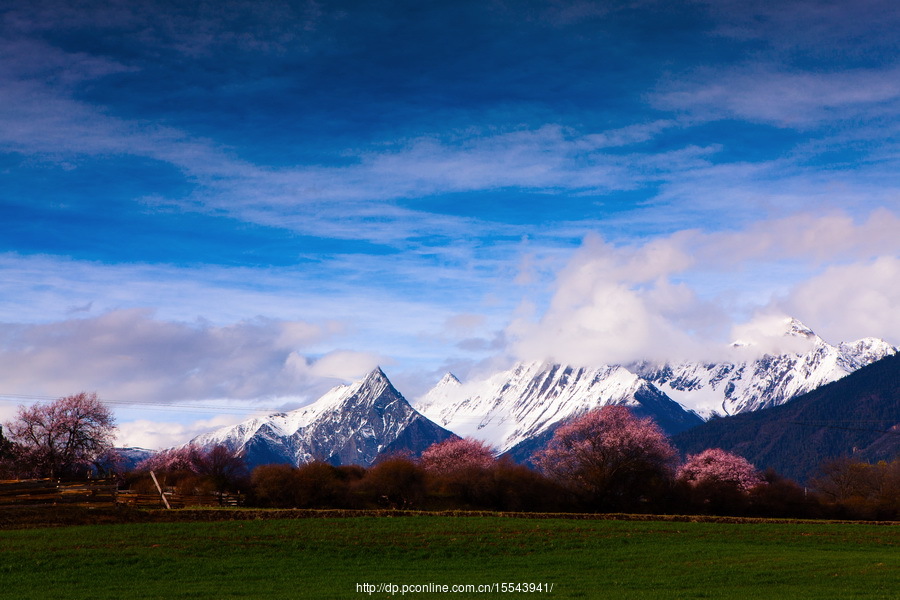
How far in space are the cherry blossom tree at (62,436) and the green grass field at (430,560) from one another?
42008mm

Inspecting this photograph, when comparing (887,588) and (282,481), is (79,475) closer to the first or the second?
(282,481)

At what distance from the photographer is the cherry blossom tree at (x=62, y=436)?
83.6 metres

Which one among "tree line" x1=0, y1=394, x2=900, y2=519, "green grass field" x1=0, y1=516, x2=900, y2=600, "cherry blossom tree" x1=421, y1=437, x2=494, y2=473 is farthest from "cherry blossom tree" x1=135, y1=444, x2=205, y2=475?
"green grass field" x1=0, y1=516, x2=900, y2=600

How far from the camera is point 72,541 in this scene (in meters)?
41.7

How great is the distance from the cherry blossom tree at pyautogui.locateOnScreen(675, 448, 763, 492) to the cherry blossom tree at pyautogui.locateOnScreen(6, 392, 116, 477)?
62.9 m

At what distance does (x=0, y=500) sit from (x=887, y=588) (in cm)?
5062

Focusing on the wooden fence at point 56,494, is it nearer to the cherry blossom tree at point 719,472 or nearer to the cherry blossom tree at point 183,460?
the cherry blossom tree at point 183,460

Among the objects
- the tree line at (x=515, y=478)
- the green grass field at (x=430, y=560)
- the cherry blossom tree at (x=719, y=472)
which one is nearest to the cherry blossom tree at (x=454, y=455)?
the tree line at (x=515, y=478)

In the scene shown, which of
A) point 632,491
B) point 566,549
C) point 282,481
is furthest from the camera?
point 632,491

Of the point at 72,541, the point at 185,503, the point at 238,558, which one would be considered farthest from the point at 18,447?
the point at 238,558

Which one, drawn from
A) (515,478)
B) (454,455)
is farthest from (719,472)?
(454,455)

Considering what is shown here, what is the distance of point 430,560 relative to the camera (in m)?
41.0

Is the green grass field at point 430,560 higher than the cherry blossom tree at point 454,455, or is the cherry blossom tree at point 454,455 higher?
the cherry blossom tree at point 454,455

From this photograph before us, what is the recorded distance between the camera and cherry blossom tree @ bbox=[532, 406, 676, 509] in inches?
3479
